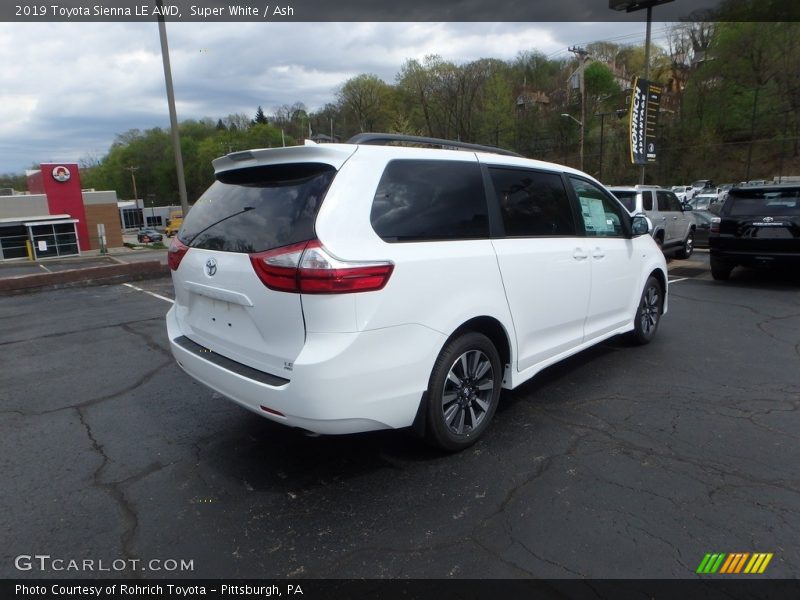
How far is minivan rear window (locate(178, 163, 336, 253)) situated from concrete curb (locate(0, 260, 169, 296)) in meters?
9.07

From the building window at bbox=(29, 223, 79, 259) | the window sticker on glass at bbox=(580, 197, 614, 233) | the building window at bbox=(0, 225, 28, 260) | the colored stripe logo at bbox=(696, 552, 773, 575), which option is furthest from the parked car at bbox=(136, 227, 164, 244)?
the colored stripe logo at bbox=(696, 552, 773, 575)

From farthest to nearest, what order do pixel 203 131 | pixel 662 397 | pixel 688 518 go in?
pixel 203 131
pixel 662 397
pixel 688 518

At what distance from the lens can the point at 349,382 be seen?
2.59 m

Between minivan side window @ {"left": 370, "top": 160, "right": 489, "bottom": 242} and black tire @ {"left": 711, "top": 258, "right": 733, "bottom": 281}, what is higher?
minivan side window @ {"left": 370, "top": 160, "right": 489, "bottom": 242}

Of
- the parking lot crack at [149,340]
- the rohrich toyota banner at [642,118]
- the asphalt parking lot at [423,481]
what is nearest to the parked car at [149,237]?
the rohrich toyota banner at [642,118]

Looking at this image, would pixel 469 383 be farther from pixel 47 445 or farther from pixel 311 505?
pixel 47 445

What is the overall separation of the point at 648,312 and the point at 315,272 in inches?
171

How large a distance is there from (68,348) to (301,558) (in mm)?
4992

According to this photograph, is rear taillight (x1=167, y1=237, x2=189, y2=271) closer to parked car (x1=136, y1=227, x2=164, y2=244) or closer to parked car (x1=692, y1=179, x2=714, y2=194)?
parked car (x1=692, y1=179, x2=714, y2=194)

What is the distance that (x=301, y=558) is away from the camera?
2.39 meters

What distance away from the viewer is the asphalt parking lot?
2.40m

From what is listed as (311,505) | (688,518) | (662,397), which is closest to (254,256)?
(311,505)

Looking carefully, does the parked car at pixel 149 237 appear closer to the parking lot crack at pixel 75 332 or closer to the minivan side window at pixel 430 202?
the parking lot crack at pixel 75 332

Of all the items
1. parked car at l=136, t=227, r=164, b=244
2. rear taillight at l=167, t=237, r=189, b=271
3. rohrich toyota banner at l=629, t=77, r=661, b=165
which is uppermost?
rohrich toyota banner at l=629, t=77, r=661, b=165
